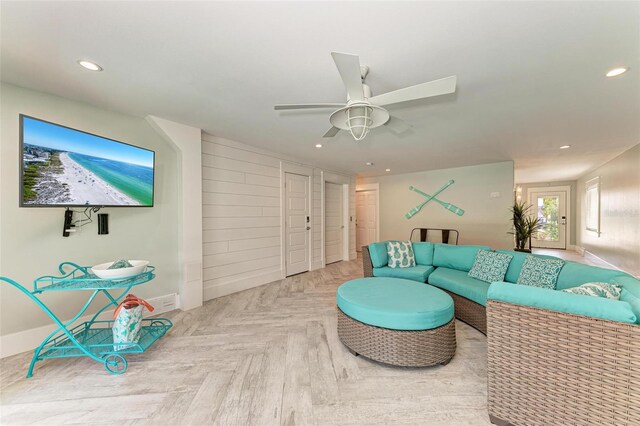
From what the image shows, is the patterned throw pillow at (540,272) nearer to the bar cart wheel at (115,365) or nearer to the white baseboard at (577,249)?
the bar cart wheel at (115,365)

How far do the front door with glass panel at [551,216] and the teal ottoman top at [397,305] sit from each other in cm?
835

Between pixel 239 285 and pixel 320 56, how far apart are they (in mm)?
3337

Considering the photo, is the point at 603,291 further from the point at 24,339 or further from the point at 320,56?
the point at 24,339

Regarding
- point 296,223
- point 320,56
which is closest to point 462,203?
point 296,223

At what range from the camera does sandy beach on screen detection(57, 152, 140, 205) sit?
1932 millimetres

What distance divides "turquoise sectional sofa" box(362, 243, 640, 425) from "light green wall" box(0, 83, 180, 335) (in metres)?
3.35

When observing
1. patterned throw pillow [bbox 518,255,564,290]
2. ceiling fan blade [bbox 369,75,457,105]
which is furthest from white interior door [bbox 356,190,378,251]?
ceiling fan blade [bbox 369,75,457,105]

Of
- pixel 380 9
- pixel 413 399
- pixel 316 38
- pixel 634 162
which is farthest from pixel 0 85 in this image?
pixel 634 162

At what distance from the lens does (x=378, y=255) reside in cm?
350

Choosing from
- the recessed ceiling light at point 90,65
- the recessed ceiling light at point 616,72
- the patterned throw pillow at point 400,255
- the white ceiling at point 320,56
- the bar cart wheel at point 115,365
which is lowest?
the bar cart wheel at point 115,365

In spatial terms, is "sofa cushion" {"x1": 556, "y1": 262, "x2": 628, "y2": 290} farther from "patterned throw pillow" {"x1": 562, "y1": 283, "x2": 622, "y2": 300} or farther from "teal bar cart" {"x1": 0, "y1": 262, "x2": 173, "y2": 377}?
"teal bar cart" {"x1": 0, "y1": 262, "x2": 173, "y2": 377}

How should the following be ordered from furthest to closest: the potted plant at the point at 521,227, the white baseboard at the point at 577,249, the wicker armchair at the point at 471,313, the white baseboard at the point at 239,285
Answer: the white baseboard at the point at 577,249 < the potted plant at the point at 521,227 < the white baseboard at the point at 239,285 < the wicker armchair at the point at 471,313

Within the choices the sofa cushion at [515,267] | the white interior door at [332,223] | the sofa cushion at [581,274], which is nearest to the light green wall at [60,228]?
the white interior door at [332,223]

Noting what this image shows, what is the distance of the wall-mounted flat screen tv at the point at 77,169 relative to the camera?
172cm
